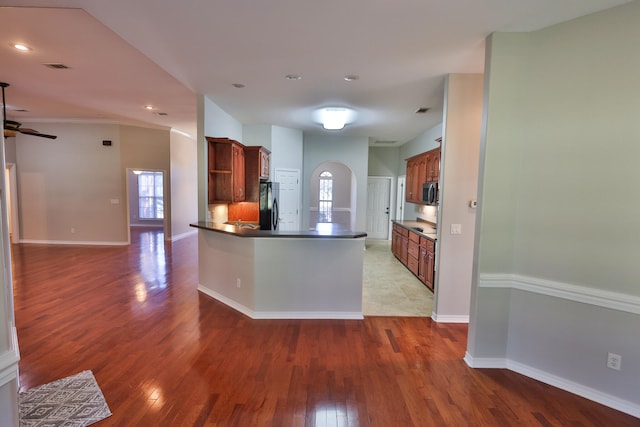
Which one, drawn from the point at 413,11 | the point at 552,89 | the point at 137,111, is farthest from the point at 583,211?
the point at 137,111

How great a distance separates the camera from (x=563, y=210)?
8.05ft

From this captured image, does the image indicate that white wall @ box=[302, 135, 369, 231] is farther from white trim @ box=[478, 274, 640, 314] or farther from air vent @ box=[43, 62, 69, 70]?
white trim @ box=[478, 274, 640, 314]

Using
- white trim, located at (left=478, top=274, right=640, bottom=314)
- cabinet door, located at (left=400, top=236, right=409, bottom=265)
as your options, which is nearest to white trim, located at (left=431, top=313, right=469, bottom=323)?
white trim, located at (left=478, top=274, right=640, bottom=314)

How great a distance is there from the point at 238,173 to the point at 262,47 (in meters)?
2.65

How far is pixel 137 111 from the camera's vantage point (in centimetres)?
614

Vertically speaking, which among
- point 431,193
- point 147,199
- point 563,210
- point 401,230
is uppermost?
point 431,193

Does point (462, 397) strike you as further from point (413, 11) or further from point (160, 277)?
point (160, 277)

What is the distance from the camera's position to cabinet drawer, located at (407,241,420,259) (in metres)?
5.50

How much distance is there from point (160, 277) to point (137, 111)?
336cm

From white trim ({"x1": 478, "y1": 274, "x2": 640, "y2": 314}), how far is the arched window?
9286 millimetres

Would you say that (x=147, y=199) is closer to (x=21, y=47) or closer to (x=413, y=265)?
(x=21, y=47)

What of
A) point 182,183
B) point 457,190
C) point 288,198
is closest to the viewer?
point 457,190

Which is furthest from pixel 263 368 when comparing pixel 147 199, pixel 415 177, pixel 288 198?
pixel 147 199

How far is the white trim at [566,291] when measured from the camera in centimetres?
222
